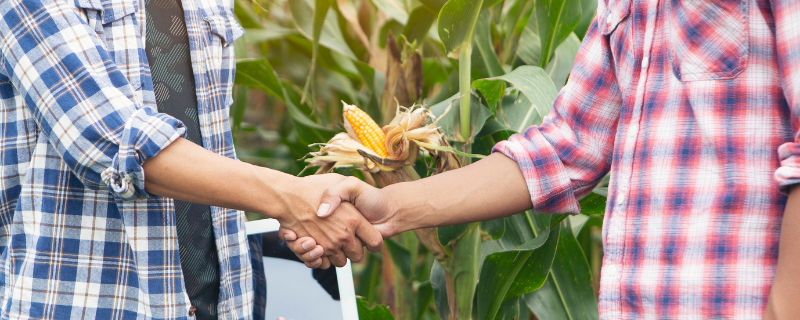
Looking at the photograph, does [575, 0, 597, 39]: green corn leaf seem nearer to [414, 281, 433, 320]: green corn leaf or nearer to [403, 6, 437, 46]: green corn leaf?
[403, 6, 437, 46]: green corn leaf

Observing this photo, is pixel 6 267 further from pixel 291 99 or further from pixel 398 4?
pixel 398 4

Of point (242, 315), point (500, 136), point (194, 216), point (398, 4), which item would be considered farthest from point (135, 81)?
point (398, 4)

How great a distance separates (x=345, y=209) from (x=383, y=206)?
0.06 m

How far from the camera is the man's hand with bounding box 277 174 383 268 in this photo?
2.79 feet

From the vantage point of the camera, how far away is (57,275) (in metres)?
0.66

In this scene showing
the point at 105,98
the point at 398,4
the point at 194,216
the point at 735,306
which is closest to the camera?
the point at 735,306

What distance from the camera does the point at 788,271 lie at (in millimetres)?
443

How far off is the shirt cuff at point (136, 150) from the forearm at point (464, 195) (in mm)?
368

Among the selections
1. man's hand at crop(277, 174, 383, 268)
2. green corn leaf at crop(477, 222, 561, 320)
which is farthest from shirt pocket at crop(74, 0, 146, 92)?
green corn leaf at crop(477, 222, 561, 320)

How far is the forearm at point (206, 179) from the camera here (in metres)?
0.67

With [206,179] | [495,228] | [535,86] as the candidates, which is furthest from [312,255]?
[535,86]

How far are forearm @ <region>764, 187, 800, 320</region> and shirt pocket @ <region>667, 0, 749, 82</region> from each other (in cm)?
14

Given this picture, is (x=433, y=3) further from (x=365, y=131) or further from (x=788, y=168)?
(x=788, y=168)

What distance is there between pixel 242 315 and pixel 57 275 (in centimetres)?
24
